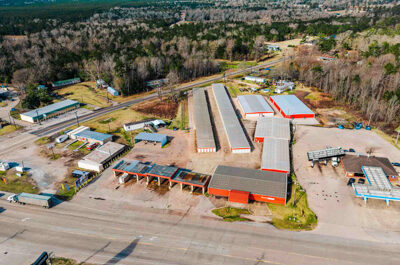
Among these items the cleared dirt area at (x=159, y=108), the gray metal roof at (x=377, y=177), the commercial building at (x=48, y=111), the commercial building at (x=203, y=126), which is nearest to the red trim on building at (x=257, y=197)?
the commercial building at (x=203, y=126)

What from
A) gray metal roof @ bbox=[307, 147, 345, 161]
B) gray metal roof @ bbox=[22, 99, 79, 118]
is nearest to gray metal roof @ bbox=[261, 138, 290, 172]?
gray metal roof @ bbox=[307, 147, 345, 161]

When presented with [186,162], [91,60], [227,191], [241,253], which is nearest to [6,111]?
[91,60]

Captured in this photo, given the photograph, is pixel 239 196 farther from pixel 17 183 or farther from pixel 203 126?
pixel 17 183

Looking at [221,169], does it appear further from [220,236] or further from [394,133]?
[394,133]

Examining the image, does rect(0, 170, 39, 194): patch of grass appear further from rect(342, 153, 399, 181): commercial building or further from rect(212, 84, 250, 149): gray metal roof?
rect(342, 153, 399, 181): commercial building

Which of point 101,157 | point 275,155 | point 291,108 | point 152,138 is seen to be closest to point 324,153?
point 275,155

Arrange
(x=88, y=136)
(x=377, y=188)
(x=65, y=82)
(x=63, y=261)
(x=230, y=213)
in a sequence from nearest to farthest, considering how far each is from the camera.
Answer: (x=63, y=261) < (x=230, y=213) < (x=377, y=188) < (x=88, y=136) < (x=65, y=82)

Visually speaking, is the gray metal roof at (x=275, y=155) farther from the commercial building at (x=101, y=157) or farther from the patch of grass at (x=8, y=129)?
the patch of grass at (x=8, y=129)

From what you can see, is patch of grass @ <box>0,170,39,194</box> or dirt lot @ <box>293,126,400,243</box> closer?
dirt lot @ <box>293,126,400,243</box>
